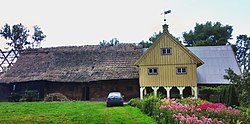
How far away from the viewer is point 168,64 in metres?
26.7

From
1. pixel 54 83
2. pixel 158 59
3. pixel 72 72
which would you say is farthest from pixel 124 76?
pixel 54 83

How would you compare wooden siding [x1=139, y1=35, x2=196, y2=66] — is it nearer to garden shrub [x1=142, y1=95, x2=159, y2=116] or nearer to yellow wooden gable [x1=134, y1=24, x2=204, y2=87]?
yellow wooden gable [x1=134, y1=24, x2=204, y2=87]

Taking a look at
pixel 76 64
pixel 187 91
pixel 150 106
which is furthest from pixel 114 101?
pixel 76 64

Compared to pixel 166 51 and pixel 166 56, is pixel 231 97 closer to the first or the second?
pixel 166 56

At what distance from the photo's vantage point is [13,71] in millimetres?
33312

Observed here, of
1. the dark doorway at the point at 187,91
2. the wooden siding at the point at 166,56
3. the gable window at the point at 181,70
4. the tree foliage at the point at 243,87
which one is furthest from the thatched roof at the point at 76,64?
the tree foliage at the point at 243,87

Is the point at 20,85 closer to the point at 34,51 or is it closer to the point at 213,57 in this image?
the point at 34,51

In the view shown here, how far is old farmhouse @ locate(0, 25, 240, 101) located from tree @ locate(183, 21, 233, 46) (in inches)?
496

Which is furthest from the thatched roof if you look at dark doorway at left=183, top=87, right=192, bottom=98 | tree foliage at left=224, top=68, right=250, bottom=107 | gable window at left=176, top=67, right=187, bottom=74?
tree foliage at left=224, top=68, right=250, bottom=107

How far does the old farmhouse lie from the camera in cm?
2655

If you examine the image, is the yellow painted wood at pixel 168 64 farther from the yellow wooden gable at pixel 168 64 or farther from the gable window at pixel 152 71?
the gable window at pixel 152 71

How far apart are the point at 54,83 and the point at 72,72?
266 cm

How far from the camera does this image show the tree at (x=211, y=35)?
144ft

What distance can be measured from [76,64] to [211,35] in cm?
2529
